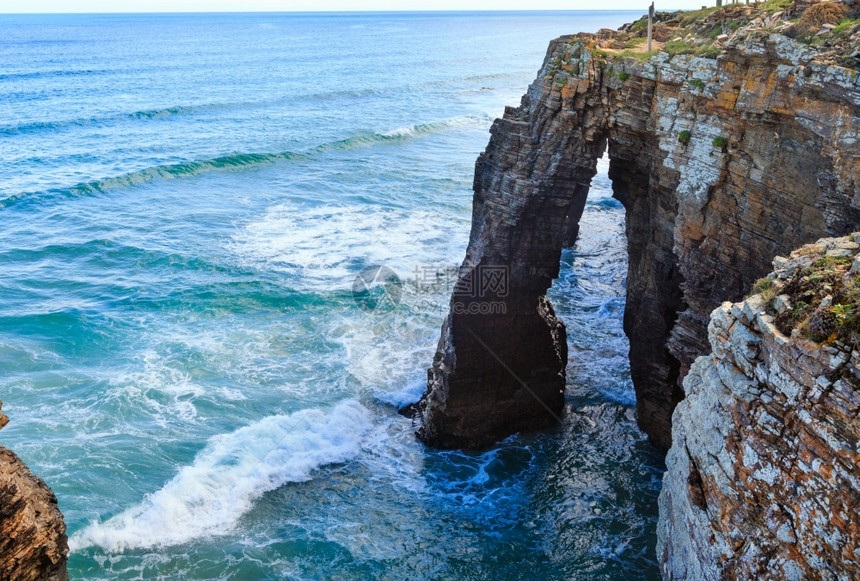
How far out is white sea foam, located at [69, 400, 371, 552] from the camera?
20203mm

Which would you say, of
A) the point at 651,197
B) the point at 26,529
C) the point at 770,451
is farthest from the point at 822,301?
the point at 651,197

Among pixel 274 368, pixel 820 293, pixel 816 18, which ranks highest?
pixel 816 18

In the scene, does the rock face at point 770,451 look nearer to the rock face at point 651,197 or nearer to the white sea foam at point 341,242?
the rock face at point 651,197

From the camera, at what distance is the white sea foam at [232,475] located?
20.2 m

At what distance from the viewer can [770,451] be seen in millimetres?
9914

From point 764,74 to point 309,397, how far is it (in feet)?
57.8

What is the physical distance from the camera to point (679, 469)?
40.0 feet

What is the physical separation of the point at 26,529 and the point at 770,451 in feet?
33.2

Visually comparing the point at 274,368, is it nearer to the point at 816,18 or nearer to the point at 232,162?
the point at 816,18

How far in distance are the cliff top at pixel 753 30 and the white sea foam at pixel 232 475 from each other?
1429 centimetres

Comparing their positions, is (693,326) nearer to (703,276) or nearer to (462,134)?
(703,276)

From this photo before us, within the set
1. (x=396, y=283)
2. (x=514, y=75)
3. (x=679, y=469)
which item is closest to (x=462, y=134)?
(x=396, y=283)

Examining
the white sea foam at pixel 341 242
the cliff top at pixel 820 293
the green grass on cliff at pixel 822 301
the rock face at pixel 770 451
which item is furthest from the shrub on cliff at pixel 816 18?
the white sea foam at pixel 341 242

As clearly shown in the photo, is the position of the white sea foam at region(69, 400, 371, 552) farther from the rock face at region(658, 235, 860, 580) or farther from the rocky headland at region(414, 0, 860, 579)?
the rock face at region(658, 235, 860, 580)
